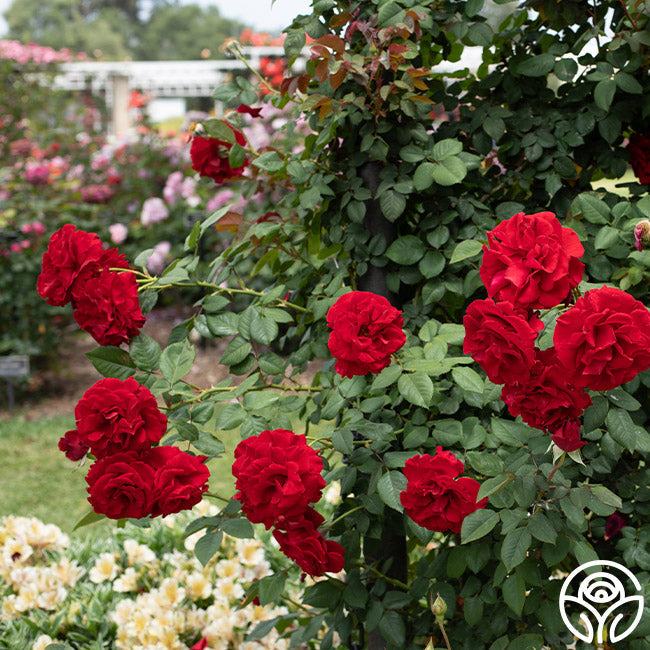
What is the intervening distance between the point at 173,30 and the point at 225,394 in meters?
50.3

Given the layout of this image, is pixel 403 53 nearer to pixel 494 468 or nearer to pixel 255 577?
pixel 494 468

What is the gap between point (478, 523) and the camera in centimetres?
105

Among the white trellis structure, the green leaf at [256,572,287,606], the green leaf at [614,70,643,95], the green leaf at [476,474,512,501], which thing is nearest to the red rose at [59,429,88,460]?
the green leaf at [256,572,287,606]

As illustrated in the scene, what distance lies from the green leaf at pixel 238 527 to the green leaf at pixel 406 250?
21.8 inches

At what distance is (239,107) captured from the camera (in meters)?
1.54

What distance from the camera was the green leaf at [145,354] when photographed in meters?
1.26

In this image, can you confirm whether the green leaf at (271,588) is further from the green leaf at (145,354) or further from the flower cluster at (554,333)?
the flower cluster at (554,333)

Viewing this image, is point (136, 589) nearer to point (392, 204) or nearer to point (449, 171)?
point (392, 204)

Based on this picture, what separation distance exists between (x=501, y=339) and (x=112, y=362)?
2.25ft

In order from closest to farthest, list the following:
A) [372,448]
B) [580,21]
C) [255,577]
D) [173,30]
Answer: [372,448] → [580,21] → [255,577] → [173,30]

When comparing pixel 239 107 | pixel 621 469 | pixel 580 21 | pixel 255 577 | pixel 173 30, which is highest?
pixel 173 30

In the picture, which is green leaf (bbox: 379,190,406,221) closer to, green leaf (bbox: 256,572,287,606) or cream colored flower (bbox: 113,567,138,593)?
green leaf (bbox: 256,572,287,606)

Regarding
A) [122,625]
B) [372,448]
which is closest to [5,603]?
[122,625]

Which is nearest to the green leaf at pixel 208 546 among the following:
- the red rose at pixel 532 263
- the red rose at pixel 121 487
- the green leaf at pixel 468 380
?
the red rose at pixel 121 487
